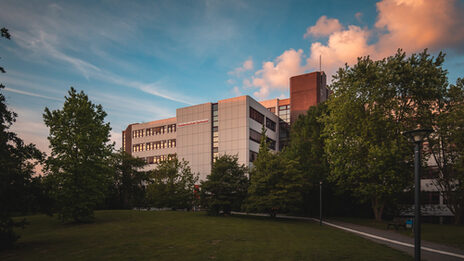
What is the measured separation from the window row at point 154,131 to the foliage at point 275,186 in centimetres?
4241

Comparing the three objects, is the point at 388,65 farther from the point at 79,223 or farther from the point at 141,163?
the point at 141,163

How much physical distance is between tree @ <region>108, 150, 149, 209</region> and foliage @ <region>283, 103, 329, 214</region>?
3084 cm

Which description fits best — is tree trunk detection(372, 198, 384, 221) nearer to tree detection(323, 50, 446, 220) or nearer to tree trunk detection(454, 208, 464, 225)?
tree detection(323, 50, 446, 220)

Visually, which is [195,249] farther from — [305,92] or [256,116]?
[305,92]

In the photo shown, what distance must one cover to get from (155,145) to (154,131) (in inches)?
151

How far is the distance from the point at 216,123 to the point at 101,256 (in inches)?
1878

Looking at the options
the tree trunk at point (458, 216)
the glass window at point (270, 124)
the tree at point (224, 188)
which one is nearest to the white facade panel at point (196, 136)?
the glass window at point (270, 124)

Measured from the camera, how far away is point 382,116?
2567cm

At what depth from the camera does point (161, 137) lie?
71.0 meters

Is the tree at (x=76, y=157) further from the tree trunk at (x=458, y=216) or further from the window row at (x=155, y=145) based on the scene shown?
the window row at (x=155, y=145)

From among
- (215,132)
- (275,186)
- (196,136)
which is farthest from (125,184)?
(275,186)

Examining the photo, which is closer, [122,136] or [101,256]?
[101,256]

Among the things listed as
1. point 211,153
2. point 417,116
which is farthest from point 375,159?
point 211,153

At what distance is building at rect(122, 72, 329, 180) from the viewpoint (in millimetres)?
56250
